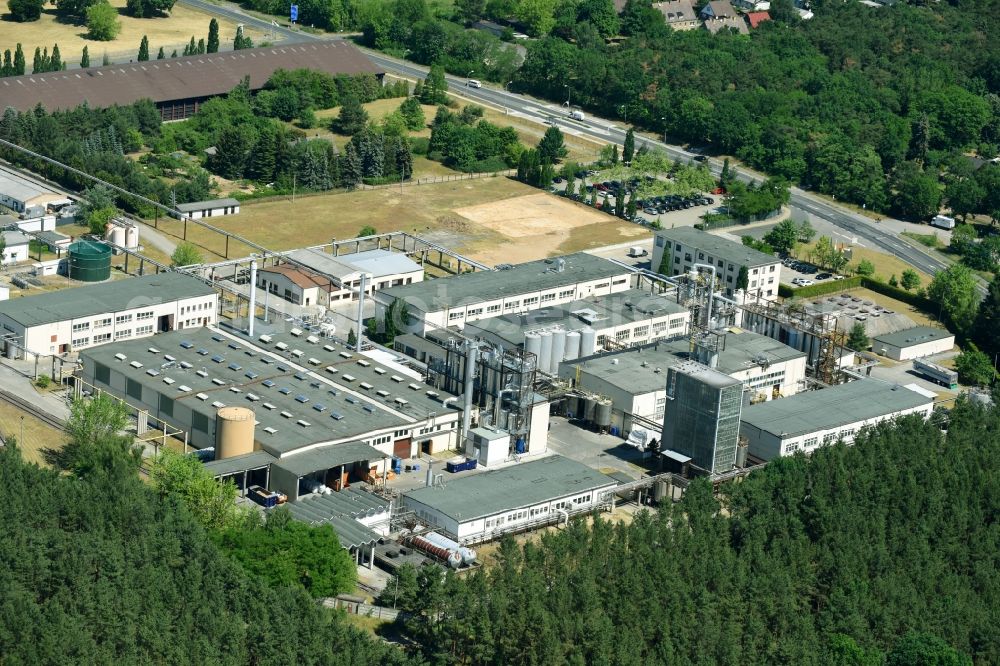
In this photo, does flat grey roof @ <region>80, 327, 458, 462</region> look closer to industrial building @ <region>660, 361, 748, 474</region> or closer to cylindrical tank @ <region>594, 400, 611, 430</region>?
cylindrical tank @ <region>594, 400, 611, 430</region>

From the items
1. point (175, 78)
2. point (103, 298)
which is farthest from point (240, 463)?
point (175, 78)

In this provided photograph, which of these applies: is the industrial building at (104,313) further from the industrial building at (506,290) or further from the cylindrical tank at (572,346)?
the cylindrical tank at (572,346)

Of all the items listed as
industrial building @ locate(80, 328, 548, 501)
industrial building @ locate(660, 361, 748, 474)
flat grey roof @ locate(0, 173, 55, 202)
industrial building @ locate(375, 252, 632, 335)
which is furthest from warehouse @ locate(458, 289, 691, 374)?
flat grey roof @ locate(0, 173, 55, 202)

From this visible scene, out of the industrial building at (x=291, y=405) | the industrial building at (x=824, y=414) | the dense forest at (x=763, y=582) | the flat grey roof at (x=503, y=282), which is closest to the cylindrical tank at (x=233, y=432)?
the industrial building at (x=291, y=405)

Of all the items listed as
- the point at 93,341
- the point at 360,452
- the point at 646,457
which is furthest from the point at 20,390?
the point at 646,457

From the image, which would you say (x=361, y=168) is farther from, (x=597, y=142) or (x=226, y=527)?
(x=226, y=527)

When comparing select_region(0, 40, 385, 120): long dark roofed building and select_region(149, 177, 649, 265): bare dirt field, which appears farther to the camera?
select_region(0, 40, 385, 120): long dark roofed building
